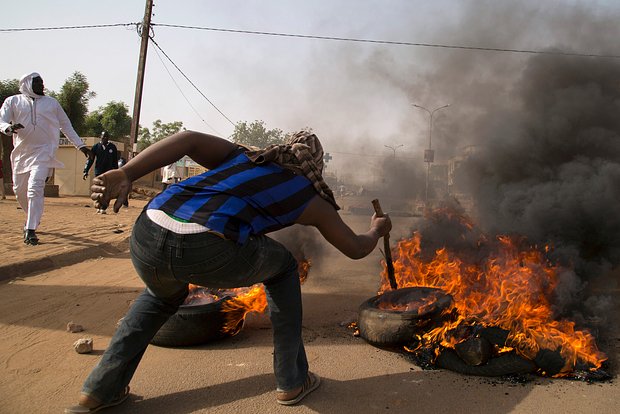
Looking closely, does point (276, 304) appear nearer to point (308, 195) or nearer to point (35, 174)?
point (308, 195)

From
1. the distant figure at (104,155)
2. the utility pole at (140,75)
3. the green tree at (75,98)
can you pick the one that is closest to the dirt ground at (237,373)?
the distant figure at (104,155)

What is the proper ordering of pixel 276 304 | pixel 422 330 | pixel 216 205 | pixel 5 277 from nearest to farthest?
pixel 216 205, pixel 276 304, pixel 422 330, pixel 5 277

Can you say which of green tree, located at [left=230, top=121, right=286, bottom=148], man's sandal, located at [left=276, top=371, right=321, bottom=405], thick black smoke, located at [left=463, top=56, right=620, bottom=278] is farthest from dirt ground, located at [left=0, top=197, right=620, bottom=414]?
green tree, located at [left=230, top=121, right=286, bottom=148]

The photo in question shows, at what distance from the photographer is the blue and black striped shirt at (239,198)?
2139 mm

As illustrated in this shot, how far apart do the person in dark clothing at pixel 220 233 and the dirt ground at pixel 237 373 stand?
26cm

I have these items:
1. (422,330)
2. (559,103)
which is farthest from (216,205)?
(559,103)

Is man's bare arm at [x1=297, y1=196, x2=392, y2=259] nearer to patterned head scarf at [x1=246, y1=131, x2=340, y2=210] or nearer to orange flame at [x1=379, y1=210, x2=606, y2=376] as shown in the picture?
patterned head scarf at [x1=246, y1=131, x2=340, y2=210]

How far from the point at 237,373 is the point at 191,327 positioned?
59 cm

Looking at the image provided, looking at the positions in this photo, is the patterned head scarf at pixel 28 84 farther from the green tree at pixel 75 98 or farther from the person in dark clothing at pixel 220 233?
the green tree at pixel 75 98

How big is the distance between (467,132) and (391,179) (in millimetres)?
4349

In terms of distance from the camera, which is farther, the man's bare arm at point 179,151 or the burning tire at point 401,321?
the burning tire at point 401,321

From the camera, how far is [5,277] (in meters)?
5.15

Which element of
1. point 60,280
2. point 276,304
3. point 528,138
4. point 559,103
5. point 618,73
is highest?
point 618,73

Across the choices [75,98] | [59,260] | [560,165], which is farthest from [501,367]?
[75,98]
